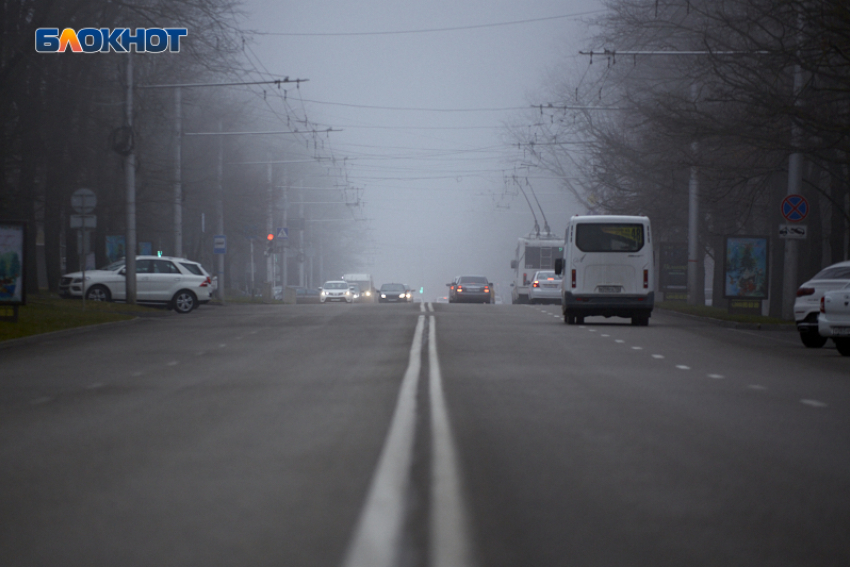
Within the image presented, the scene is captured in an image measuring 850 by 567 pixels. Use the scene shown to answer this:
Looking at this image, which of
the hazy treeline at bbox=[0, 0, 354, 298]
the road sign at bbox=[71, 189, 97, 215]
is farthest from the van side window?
the hazy treeline at bbox=[0, 0, 354, 298]

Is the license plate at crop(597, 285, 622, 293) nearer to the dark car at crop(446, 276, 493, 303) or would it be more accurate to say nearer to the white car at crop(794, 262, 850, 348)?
the white car at crop(794, 262, 850, 348)

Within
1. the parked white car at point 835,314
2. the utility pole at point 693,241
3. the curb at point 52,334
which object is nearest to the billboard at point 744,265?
the utility pole at point 693,241

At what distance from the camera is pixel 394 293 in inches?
2393

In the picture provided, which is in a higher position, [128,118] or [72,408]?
[128,118]

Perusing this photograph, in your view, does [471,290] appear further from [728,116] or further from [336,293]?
[728,116]

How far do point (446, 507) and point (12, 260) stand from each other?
18.9 meters

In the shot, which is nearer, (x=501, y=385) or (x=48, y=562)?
(x=48, y=562)

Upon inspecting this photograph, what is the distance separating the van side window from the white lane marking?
16996mm

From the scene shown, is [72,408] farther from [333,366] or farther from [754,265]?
[754,265]

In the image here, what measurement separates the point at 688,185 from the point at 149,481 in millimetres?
34224

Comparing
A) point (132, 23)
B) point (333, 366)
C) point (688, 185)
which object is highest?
point (132, 23)

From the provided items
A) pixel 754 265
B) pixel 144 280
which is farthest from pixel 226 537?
pixel 144 280

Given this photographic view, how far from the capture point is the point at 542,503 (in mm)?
5840

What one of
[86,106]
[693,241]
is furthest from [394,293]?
[86,106]
